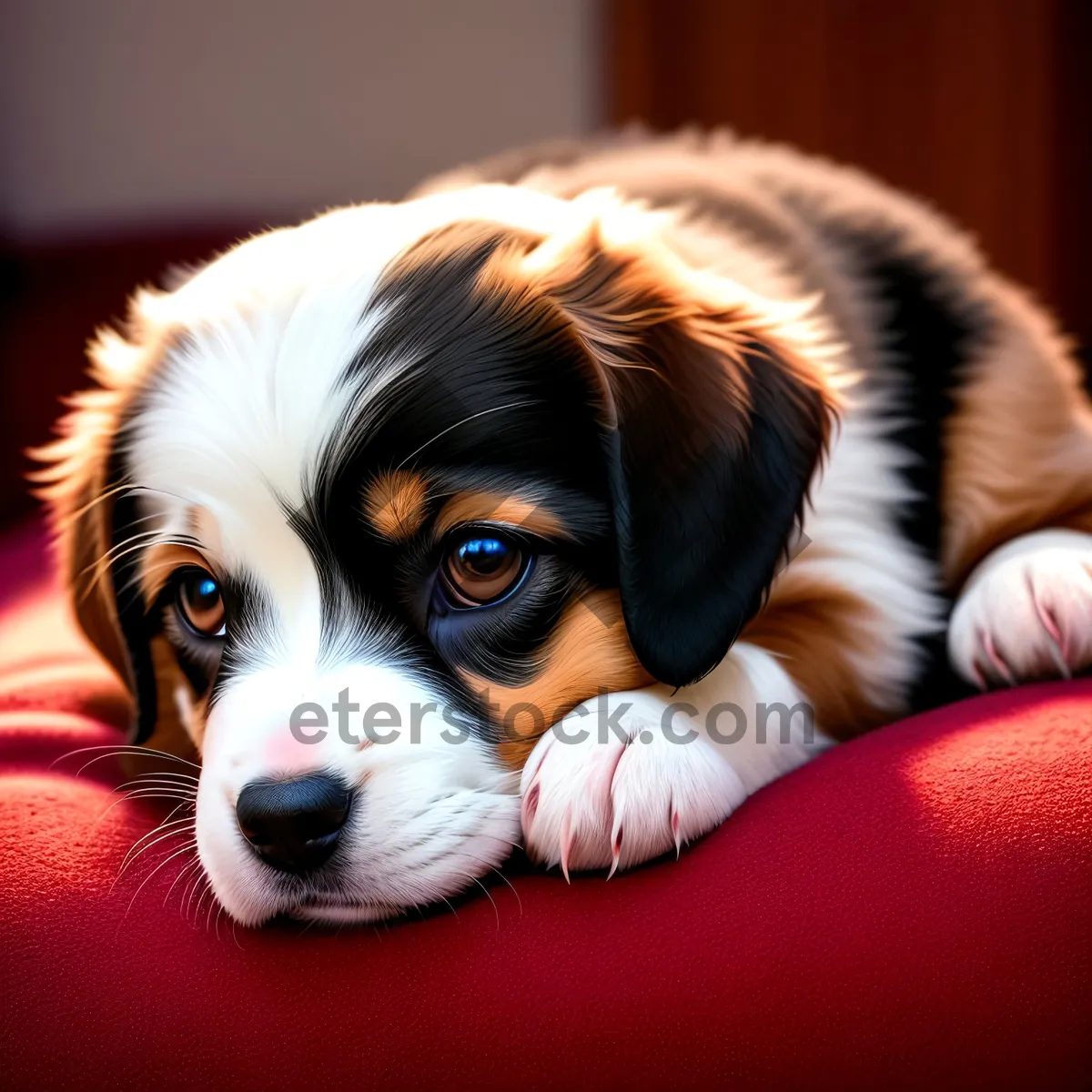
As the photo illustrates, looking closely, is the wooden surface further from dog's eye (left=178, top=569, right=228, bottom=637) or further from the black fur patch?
dog's eye (left=178, top=569, right=228, bottom=637)

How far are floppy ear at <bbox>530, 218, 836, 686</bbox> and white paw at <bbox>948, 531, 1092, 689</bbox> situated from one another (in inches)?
15.1

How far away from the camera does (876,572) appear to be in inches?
66.5

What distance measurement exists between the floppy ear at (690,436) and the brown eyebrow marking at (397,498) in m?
0.23

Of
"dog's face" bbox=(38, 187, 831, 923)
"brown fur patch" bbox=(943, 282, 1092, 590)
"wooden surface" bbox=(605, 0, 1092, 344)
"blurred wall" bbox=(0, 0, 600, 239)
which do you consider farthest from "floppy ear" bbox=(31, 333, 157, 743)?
"wooden surface" bbox=(605, 0, 1092, 344)

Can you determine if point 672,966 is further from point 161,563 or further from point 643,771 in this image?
point 161,563

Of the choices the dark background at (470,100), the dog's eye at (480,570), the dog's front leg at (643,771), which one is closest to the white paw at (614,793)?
the dog's front leg at (643,771)

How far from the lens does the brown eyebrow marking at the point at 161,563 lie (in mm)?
1463

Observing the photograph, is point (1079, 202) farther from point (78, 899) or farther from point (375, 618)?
point (78, 899)

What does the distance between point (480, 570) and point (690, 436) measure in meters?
0.31

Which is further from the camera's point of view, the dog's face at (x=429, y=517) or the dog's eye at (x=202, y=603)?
the dog's eye at (x=202, y=603)

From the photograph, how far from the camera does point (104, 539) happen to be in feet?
5.43

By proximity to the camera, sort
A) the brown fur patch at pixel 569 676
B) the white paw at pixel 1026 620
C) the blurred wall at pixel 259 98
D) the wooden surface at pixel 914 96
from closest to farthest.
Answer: the brown fur patch at pixel 569 676, the white paw at pixel 1026 620, the wooden surface at pixel 914 96, the blurred wall at pixel 259 98

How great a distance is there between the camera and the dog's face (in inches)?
49.4

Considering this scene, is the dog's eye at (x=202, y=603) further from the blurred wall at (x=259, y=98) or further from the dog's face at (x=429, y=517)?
the blurred wall at (x=259, y=98)
